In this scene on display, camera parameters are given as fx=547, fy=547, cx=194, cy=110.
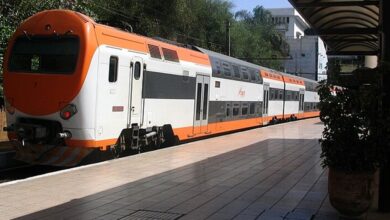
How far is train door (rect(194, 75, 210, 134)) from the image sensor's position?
1878 cm

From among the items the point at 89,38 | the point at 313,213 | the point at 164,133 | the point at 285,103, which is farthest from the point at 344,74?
the point at 285,103

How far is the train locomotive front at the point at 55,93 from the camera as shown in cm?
1173

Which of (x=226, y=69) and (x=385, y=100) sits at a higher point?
(x=226, y=69)

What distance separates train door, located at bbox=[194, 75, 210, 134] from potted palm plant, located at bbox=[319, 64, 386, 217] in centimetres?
1192

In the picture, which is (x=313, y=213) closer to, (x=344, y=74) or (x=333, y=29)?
(x=344, y=74)

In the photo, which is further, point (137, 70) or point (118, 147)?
point (137, 70)

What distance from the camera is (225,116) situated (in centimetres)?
2231

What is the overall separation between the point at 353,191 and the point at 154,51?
9.29 metres

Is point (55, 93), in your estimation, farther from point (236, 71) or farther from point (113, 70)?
point (236, 71)

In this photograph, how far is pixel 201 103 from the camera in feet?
63.1

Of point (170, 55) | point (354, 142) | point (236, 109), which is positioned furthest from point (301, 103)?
point (354, 142)

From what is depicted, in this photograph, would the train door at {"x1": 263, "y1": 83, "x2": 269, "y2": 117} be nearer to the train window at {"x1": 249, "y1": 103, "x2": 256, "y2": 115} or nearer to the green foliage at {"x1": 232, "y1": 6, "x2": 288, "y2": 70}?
the train window at {"x1": 249, "y1": 103, "x2": 256, "y2": 115}

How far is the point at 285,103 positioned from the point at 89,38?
24.7m

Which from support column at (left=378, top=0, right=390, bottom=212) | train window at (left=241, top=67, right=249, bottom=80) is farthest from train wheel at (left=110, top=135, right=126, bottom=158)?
train window at (left=241, top=67, right=249, bottom=80)
